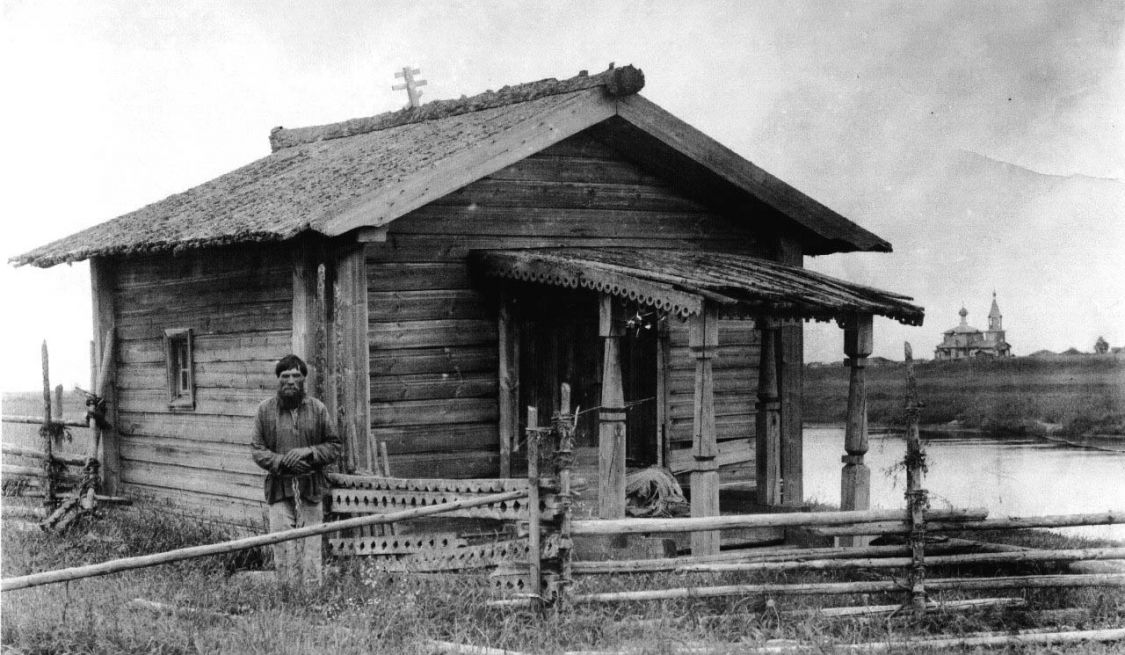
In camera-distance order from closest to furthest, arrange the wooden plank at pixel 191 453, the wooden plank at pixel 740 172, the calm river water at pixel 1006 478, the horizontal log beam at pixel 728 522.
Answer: the horizontal log beam at pixel 728 522 < the wooden plank at pixel 740 172 < the wooden plank at pixel 191 453 < the calm river water at pixel 1006 478

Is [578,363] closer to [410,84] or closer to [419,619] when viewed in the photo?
[419,619]

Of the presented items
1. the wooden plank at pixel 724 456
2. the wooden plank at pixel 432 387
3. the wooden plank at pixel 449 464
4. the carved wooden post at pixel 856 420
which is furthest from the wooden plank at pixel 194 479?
the carved wooden post at pixel 856 420

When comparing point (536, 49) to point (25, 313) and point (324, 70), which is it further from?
point (25, 313)

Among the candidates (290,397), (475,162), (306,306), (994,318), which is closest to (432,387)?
(306,306)

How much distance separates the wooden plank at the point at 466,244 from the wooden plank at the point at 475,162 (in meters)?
0.75

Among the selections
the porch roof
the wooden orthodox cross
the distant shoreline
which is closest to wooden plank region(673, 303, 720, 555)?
the porch roof

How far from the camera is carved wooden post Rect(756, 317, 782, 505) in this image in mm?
13781

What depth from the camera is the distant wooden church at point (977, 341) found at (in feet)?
112

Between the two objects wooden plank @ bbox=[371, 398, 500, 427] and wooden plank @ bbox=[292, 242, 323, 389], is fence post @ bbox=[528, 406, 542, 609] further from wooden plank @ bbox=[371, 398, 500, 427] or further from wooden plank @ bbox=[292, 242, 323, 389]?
wooden plank @ bbox=[292, 242, 323, 389]

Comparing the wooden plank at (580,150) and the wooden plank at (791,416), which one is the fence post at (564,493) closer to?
the wooden plank at (580,150)

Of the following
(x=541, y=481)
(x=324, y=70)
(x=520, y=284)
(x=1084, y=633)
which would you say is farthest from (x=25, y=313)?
(x=1084, y=633)

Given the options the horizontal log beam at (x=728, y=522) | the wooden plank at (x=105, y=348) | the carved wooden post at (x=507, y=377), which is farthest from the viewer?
the wooden plank at (x=105, y=348)

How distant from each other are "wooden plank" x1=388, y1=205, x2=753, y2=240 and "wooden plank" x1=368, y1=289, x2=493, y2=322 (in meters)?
0.61

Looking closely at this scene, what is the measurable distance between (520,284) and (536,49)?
423 centimetres
